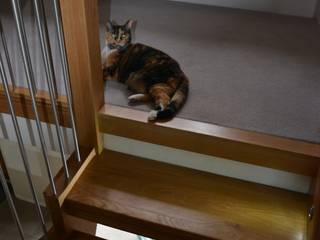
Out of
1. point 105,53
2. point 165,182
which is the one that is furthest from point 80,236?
point 105,53

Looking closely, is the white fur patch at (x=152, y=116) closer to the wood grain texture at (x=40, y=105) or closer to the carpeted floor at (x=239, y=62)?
the carpeted floor at (x=239, y=62)

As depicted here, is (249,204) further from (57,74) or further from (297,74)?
(57,74)

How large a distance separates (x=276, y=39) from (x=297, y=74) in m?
0.39

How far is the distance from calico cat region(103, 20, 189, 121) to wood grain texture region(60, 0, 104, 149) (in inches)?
7.3

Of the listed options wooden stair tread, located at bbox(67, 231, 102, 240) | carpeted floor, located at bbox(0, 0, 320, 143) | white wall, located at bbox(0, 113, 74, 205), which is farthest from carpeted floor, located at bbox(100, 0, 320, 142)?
wooden stair tread, located at bbox(67, 231, 102, 240)

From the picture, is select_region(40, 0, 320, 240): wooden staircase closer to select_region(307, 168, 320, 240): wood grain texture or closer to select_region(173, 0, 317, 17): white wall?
select_region(307, 168, 320, 240): wood grain texture

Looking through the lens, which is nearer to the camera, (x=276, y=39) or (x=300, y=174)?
(x=300, y=174)

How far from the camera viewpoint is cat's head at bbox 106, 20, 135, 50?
1841 mm

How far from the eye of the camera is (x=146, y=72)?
5.50 ft

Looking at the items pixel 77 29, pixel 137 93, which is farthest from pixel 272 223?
pixel 77 29

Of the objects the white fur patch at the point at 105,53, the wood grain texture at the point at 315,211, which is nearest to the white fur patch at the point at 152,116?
the white fur patch at the point at 105,53

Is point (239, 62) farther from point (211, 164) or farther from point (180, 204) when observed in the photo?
point (180, 204)

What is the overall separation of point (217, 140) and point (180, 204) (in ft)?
0.91

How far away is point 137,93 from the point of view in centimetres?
166
